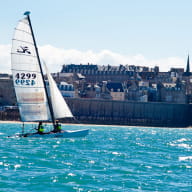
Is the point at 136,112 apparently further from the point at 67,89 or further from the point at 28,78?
the point at 28,78

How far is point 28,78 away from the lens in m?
51.6

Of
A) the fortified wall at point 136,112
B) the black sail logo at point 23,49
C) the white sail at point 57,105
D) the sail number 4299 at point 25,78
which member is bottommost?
the fortified wall at point 136,112

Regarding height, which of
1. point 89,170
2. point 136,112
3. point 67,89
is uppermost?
point 67,89

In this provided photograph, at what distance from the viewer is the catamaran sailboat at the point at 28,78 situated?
5031 centimetres

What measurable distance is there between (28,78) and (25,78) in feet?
0.99

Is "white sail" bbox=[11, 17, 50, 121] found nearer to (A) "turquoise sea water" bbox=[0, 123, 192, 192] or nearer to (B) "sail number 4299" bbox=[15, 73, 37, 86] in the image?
(B) "sail number 4299" bbox=[15, 73, 37, 86]

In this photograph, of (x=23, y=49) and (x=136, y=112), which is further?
(x=136, y=112)

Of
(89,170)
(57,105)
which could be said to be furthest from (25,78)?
(89,170)

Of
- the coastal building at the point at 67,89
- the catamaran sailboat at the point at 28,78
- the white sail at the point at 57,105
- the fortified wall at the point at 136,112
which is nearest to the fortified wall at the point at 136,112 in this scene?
the fortified wall at the point at 136,112

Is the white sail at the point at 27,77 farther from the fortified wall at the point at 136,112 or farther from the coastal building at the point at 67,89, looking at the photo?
the coastal building at the point at 67,89

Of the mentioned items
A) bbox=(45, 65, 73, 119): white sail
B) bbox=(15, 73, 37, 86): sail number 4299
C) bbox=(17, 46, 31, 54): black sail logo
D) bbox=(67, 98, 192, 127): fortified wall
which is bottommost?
bbox=(67, 98, 192, 127): fortified wall

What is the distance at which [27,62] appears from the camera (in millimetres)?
51094

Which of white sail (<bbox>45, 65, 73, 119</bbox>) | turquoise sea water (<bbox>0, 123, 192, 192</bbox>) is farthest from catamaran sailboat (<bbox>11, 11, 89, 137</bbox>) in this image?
turquoise sea water (<bbox>0, 123, 192, 192</bbox>)

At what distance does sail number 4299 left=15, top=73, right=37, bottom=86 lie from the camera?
51028 millimetres
